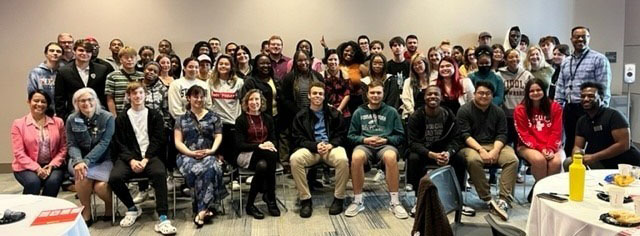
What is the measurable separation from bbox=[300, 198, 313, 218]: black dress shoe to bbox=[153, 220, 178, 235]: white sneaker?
1.05 metres

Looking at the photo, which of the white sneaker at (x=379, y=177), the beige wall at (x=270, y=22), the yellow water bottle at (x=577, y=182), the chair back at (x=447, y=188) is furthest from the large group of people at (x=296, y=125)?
the yellow water bottle at (x=577, y=182)

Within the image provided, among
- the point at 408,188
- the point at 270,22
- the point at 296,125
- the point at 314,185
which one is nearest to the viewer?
the point at 296,125

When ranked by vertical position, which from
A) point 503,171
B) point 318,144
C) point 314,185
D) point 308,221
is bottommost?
point 308,221

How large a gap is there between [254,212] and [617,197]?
2.78 meters

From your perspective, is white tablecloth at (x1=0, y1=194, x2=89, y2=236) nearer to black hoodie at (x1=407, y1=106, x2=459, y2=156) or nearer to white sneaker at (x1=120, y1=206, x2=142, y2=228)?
white sneaker at (x1=120, y1=206, x2=142, y2=228)

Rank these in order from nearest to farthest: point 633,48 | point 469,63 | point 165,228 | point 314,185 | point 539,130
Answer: point 165,228, point 539,130, point 314,185, point 469,63, point 633,48

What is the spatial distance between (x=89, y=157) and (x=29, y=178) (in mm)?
451

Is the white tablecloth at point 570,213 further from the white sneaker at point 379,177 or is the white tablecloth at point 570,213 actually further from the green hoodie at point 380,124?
the white sneaker at point 379,177

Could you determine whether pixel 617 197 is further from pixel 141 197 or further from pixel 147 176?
pixel 141 197

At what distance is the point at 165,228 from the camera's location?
12.2 ft

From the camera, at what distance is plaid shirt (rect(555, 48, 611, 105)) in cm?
442

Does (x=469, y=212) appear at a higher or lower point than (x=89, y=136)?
lower

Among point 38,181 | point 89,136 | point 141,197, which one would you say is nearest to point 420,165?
point 141,197

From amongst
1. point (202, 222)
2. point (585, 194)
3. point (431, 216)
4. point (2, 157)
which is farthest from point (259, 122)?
point (2, 157)
